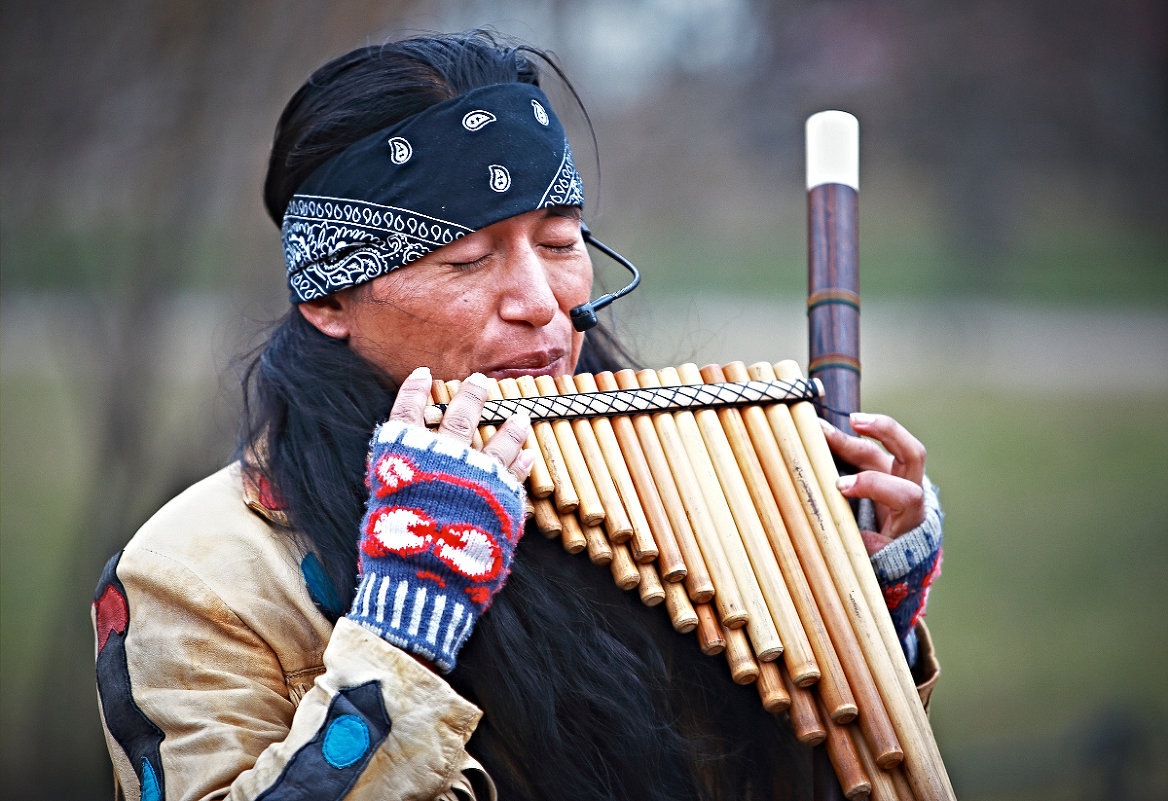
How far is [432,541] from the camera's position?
62.3 inches

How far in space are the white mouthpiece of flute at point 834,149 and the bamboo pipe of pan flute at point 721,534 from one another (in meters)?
0.56

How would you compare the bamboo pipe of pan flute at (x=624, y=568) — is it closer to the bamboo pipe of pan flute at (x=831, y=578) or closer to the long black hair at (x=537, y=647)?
the long black hair at (x=537, y=647)

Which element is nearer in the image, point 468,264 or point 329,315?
point 468,264

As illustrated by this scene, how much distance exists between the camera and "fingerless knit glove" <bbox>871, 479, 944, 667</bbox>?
191 centimetres

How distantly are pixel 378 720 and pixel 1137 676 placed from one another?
527 cm

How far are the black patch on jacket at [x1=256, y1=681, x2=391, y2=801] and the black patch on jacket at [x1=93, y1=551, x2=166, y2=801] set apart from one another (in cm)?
25

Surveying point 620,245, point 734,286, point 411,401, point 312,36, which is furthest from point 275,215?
point 734,286

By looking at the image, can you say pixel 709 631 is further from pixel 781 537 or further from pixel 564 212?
pixel 564 212

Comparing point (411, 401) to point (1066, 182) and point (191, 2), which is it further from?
point (1066, 182)

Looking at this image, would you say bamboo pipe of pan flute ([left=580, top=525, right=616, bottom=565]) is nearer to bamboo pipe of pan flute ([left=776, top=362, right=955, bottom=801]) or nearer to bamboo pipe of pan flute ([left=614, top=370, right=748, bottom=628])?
bamboo pipe of pan flute ([left=614, top=370, right=748, bottom=628])

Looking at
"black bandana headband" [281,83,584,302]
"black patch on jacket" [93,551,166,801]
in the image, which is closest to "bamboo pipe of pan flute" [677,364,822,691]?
"black bandana headband" [281,83,584,302]

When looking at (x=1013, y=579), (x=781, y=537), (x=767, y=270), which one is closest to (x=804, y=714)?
(x=781, y=537)

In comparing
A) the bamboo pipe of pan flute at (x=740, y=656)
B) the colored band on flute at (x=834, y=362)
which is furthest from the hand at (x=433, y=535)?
the colored band on flute at (x=834, y=362)

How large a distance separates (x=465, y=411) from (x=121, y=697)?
2.19ft
